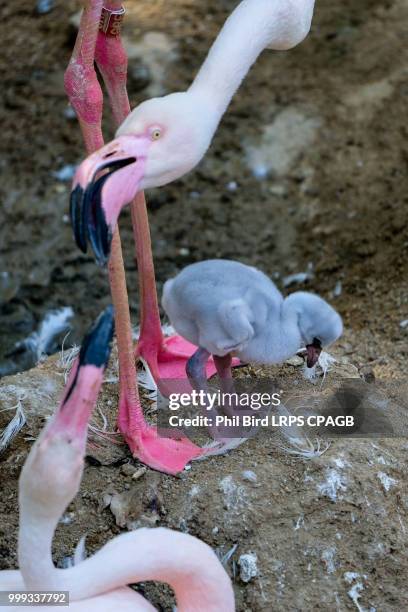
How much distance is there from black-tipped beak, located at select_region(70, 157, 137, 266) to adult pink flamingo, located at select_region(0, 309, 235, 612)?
199mm

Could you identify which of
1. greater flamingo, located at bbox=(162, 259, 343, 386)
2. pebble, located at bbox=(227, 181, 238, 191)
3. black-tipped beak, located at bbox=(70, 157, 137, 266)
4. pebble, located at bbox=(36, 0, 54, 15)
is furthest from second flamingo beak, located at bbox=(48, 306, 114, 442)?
pebble, located at bbox=(36, 0, 54, 15)

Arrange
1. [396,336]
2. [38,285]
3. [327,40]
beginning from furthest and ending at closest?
[327,40] → [38,285] → [396,336]

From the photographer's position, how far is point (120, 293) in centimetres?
258

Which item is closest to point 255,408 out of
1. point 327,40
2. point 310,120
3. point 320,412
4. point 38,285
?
point 320,412

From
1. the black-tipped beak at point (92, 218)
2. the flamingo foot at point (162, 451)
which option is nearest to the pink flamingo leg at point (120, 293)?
the flamingo foot at point (162, 451)

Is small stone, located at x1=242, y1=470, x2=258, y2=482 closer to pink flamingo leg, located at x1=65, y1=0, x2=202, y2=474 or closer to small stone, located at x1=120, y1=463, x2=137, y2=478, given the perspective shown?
pink flamingo leg, located at x1=65, y1=0, x2=202, y2=474

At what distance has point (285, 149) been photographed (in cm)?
477

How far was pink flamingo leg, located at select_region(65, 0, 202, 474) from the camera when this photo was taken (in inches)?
97.4

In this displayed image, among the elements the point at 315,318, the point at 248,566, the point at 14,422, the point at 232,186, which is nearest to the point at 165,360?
the point at 14,422

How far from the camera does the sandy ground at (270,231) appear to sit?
2.51m

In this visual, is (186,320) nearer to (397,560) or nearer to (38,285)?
(397,560)

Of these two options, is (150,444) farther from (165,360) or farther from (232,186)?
(232,186)

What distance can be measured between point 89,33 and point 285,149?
2.42m

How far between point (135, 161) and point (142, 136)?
0.06 metres
